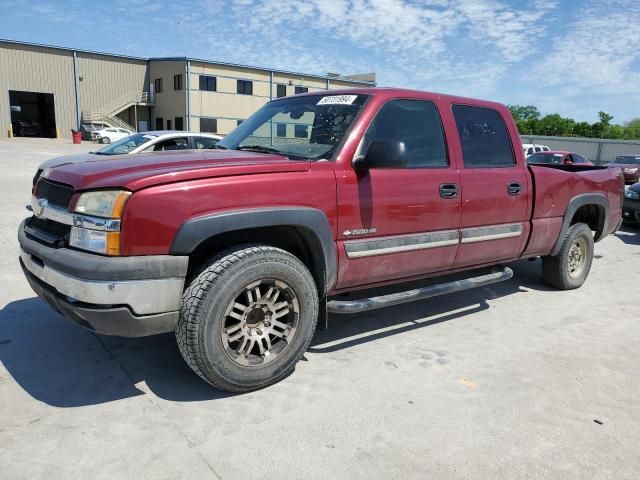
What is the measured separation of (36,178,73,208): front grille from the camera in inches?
119

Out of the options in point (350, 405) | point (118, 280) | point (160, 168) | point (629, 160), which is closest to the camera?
point (118, 280)

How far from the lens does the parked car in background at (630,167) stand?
67.0 feet

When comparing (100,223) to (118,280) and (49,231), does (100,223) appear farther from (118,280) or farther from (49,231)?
(49,231)

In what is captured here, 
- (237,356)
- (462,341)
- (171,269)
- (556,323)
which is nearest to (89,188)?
(171,269)

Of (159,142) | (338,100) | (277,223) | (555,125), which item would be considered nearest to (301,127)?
(338,100)

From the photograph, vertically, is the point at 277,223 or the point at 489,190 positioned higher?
the point at 489,190

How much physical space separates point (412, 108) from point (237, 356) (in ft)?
7.59

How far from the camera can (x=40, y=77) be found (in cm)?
4122

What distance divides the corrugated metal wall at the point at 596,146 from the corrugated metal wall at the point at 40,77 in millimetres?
36102

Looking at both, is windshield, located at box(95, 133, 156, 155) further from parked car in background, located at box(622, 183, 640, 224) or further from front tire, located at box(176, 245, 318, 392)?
parked car in background, located at box(622, 183, 640, 224)

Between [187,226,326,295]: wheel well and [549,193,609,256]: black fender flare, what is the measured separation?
10.2ft

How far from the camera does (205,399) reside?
3.09m

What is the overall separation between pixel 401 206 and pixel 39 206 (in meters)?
2.42

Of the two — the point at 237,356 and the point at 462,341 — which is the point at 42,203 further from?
the point at 462,341
